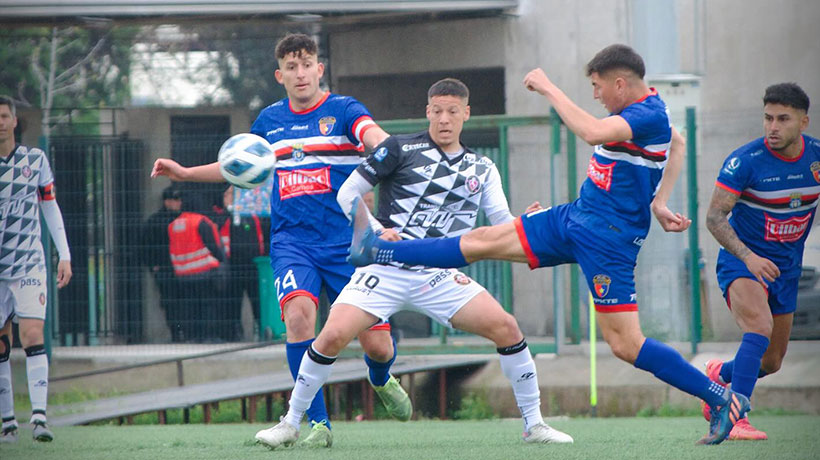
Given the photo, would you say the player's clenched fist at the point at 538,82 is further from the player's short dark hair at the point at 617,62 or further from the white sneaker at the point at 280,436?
the white sneaker at the point at 280,436

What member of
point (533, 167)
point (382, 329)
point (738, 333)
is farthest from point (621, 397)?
point (382, 329)

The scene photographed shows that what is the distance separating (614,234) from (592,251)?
0.14 meters

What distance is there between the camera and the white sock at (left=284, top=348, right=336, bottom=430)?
666 centimetres

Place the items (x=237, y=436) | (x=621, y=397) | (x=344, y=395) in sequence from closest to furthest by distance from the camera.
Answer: (x=237, y=436)
(x=621, y=397)
(x=344, y=395)

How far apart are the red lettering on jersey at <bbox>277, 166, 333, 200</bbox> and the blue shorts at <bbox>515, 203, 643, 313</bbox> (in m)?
1.53

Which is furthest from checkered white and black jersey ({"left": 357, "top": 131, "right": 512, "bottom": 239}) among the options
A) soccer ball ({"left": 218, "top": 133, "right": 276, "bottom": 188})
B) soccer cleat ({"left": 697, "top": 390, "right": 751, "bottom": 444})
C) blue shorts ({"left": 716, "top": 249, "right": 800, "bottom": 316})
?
soccer cleat ({"left": 697, "top": 390, "right": 751, "bottom": 444})

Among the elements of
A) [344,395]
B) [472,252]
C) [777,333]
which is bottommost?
[344,395]

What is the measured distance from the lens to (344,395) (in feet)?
39.2

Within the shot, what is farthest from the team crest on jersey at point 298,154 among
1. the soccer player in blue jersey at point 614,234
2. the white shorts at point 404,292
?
the soccer player in blue jersey at point 614,234

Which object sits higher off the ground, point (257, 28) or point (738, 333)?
point (257, 28)

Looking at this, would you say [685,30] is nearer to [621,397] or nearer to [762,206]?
[621,397]

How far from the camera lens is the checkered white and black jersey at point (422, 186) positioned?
22.4ft

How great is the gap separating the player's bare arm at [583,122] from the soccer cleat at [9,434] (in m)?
4.75

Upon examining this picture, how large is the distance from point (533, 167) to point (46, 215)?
5195 millimetres
